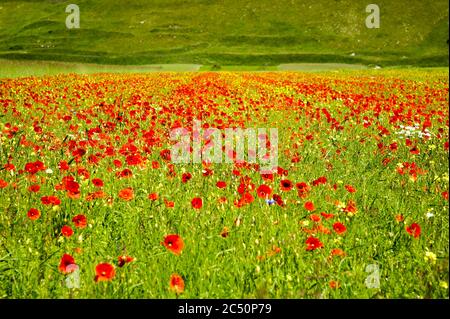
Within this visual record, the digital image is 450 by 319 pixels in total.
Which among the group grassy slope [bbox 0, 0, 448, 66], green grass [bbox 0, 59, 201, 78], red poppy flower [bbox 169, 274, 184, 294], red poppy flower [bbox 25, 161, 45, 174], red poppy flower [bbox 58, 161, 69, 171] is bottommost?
red poppy flower [bbox 169, 274, 184, 294]

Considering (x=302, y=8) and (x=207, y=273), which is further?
(x=302, y=8)

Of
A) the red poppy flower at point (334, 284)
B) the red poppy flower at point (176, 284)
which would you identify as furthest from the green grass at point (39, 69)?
the red poppy flower at point (334, 284)

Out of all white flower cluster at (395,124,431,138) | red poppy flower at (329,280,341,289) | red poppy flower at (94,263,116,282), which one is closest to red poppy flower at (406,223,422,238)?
red poppy flower at (329,280,341,289)

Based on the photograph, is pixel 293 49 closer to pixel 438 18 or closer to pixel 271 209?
pixel 438 18

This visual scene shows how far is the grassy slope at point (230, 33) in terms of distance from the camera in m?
67.8

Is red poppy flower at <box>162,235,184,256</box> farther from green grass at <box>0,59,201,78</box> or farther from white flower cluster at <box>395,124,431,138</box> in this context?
green grass at <box>0,59,201,78</box>

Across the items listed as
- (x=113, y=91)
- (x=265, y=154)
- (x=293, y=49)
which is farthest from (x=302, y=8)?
(x=265, y=154)

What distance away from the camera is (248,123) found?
7.85 metres

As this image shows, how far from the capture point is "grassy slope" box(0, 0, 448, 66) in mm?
67750

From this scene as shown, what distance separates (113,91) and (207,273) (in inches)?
408

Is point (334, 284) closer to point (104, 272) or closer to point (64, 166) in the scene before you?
point (104, 272)

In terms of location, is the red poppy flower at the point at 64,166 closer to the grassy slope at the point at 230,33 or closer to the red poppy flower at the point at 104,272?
the red poppy flower at the point at 104,272

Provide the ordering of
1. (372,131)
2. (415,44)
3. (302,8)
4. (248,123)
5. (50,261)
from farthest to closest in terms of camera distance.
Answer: (302,8) → (415,44) → (248,123) → (372,131) → (50,261)

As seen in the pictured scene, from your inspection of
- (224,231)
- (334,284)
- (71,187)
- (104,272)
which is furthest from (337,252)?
(71,187)
